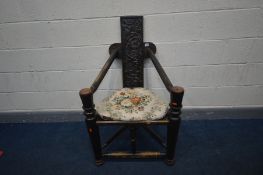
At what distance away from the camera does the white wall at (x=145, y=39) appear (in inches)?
59.7

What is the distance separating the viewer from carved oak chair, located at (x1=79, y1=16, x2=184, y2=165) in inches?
47.3

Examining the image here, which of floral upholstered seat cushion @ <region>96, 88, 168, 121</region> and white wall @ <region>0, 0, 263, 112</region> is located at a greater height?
white wall @ <region>0, 0, 263, 112</region>

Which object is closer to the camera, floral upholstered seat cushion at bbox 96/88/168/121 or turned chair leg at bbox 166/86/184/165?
turned chair leg at bbox 166/86/184/165

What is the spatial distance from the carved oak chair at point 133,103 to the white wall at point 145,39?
111 mm

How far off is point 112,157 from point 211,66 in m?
1.02

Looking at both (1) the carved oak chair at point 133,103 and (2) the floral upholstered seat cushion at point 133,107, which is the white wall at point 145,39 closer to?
(1) the carved oak chair at point 133,103

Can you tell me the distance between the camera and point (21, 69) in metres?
1.79

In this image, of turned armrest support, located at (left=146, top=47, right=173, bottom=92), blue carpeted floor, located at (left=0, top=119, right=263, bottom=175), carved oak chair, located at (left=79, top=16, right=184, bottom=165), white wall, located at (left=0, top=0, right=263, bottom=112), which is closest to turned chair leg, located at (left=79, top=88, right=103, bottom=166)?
carved oak chair, located at (left=79, top=16, right=184, bottom=165)

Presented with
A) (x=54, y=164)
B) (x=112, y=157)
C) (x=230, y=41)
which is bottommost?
(x=54, y=164)

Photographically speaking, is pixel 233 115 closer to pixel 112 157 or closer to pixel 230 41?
pixel 230 41

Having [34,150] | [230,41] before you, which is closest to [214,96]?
[230,41]

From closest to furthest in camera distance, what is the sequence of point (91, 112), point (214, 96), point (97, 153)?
point (91, 112) → point (97, 153) → point (214, 96)

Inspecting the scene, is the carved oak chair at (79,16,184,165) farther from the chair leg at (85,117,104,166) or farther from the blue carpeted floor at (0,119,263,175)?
the blue carpeted floor at (0,119,263,175)

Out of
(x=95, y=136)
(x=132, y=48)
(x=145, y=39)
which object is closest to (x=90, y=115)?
(x=95, y=136)
